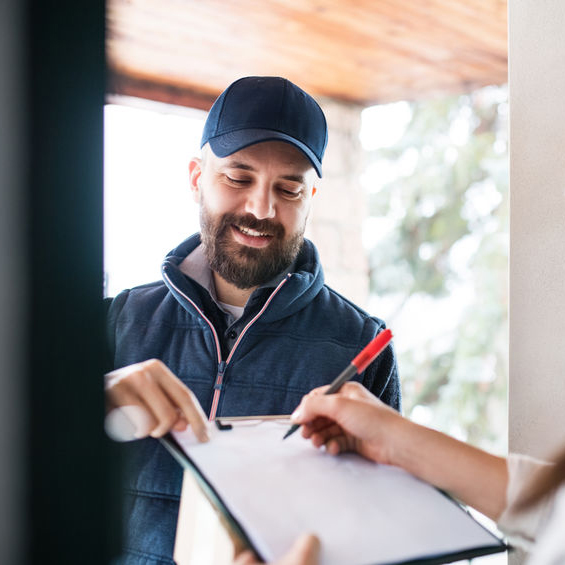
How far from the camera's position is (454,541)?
1.76 feet

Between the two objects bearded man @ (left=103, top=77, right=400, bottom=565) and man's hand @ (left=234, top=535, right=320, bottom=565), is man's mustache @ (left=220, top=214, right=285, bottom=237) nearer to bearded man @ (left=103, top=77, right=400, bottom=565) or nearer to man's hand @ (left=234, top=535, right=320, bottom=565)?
bearded man @ (left=103, top=77, right=400, bottom=565)

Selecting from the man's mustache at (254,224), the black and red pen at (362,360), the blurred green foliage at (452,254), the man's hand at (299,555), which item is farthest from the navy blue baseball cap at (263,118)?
the blurred green foliage at (452,254)

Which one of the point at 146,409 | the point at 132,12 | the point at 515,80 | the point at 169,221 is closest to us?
the point at 146,409

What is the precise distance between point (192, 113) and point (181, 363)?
199cm

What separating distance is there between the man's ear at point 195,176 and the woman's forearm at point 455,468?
82cm

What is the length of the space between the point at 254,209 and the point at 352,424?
0.56 meters

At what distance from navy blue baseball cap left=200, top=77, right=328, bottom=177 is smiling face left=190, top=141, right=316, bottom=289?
3cm

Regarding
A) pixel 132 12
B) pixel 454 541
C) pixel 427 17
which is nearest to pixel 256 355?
pixel 454 541

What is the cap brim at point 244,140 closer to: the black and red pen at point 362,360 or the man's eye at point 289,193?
the man's eye at point 289,193

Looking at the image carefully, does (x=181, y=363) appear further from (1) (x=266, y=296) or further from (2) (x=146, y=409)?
(2) (x=146, y=409)

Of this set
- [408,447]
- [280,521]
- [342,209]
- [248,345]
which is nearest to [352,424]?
[408,447]

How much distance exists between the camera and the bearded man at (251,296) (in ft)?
3.55

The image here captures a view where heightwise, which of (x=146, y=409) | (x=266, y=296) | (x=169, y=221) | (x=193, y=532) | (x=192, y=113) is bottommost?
(x=193, y=532)

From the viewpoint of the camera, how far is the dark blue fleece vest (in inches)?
41.5
